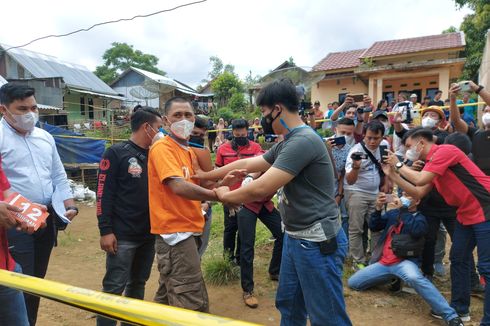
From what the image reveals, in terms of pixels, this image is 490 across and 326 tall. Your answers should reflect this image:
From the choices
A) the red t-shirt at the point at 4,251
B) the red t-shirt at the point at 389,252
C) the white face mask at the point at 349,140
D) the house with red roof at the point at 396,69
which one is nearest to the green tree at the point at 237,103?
the house with red roof at the point at 396,69

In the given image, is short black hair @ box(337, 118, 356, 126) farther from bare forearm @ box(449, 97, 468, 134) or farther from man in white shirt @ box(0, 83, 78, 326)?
man in white shirt @ box(0, 83, 78, 326)

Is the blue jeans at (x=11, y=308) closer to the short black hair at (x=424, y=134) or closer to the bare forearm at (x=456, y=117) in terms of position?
the short black hair at (x=424, y=134)

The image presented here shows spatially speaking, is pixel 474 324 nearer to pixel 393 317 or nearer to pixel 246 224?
pixel 393 317

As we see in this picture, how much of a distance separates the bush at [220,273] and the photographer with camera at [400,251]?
147 centimetres

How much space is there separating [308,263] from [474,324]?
2340mm

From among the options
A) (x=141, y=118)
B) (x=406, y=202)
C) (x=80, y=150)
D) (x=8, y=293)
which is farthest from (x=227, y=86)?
(x=8, y=293)

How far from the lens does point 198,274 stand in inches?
103

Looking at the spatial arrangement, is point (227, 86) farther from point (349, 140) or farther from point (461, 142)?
point (461, 142)

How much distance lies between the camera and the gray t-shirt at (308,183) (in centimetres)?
211

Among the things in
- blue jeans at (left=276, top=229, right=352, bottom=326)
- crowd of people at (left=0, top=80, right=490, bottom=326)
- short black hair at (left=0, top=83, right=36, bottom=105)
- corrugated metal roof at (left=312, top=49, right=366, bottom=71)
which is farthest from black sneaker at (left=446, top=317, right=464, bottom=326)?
corrugated metal roof at (left=312, top=49, right=366, bottom=71)

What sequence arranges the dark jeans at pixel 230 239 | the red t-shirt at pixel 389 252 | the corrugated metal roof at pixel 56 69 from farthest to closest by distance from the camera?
1. the corrugated metal roof at pixel 56 69
2. the dark jeans at pixel 230 239
3. the red t-shirt at pixel 389 252

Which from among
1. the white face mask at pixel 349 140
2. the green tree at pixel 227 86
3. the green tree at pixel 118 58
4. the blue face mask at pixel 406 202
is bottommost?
the blue face mask at pixel 406 202

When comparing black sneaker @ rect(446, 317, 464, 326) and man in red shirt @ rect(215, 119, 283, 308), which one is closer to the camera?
black sneaker @ rect(446, 317, 464, 326)

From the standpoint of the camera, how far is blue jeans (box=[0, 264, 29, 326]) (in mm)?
2006
